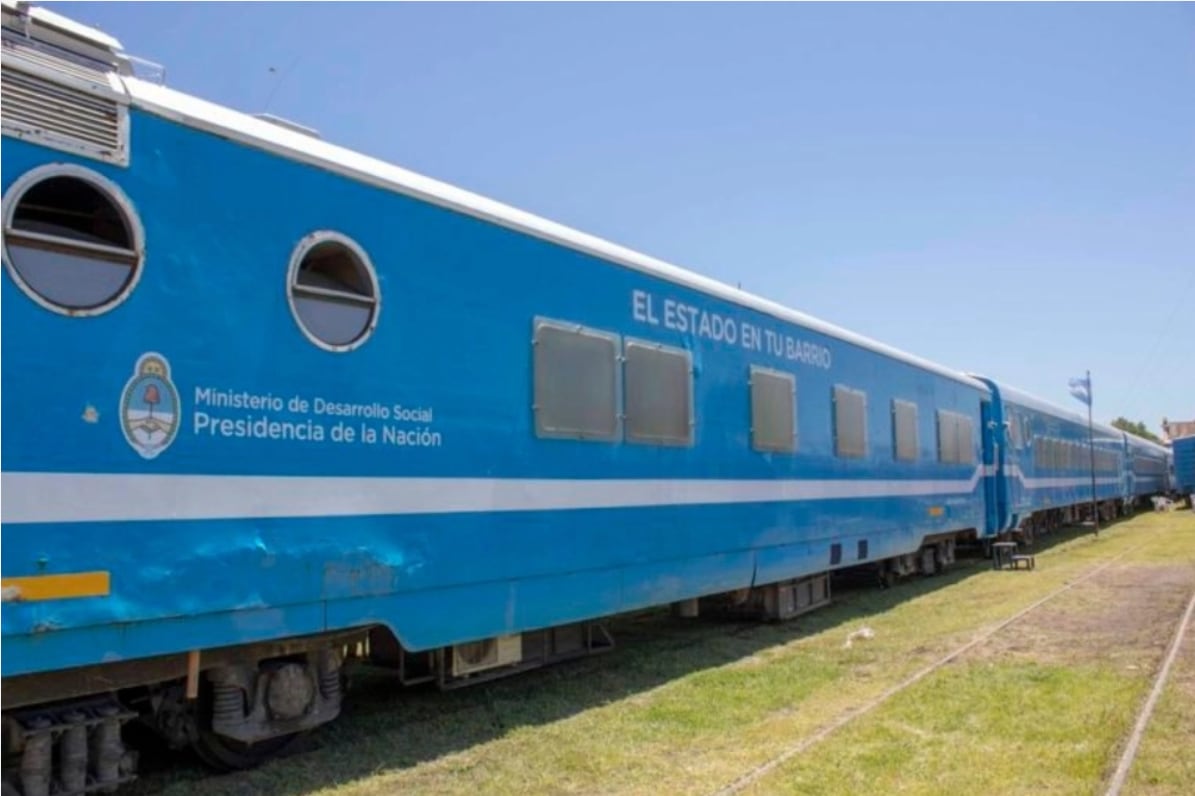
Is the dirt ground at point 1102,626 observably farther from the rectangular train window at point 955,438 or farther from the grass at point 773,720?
the rectangular train window at point 955,438

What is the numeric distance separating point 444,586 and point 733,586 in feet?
11.9

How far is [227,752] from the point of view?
5059 mm

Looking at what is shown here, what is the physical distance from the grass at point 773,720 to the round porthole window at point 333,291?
2.23 m

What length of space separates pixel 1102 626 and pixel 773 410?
13.1 ft

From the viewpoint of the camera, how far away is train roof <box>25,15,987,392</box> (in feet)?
14.6

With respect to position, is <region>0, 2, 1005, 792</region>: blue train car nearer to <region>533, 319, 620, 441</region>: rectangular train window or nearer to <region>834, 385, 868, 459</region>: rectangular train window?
<region>533, 319, 620, 441</region>: rectangular train window

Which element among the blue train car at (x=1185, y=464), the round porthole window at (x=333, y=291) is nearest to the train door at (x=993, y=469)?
the round porthole window at (x=333, y=291)

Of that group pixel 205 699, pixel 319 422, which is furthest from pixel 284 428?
pixel 205 699

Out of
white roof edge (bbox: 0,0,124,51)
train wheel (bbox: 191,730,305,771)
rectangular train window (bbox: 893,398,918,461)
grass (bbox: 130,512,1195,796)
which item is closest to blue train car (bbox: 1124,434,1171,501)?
rectangular train window (bbox: 893,398,918,461)

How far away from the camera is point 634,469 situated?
7352 millimetres

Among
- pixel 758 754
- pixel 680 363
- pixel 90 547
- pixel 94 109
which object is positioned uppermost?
pixel 94 109

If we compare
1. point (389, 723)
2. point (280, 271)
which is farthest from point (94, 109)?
point (389, 723)

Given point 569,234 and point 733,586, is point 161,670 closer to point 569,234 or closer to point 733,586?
point 569,234

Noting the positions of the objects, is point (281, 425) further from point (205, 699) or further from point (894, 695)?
point (894, 695)
